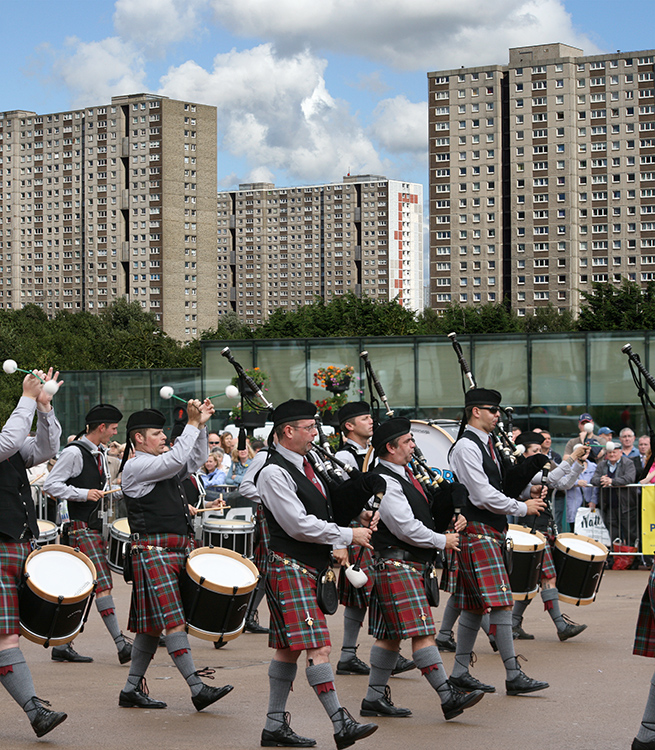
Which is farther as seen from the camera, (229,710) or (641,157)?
(641,157)

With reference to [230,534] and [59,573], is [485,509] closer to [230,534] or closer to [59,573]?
[59,573]

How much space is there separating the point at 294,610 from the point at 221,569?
1.26 m

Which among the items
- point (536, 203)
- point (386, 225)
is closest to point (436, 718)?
point (536, 203)

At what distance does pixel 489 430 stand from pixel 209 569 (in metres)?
1.92

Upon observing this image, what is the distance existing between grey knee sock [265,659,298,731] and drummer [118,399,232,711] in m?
0.66

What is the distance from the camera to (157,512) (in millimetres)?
6164

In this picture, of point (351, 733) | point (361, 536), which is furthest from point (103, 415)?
point (351, 733)

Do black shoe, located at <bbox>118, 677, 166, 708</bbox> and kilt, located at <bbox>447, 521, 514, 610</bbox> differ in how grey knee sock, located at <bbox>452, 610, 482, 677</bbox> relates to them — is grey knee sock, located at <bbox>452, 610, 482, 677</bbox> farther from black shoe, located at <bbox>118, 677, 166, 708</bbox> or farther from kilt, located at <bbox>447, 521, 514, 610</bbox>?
black shoe, located at <bbox>118, 677, 166, 708</bbox>

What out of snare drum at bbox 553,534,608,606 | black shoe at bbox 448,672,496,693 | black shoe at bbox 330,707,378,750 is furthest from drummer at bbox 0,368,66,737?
snare drum at bbox 553,534,608,606

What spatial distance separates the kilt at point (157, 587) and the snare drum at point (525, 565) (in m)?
2.68

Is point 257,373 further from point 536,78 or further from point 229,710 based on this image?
point 536,78

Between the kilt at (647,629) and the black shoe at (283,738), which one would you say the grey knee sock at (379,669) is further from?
the kilt at (647,629)

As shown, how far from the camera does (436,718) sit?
19.5 feet

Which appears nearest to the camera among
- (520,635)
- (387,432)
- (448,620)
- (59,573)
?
(387,432)
